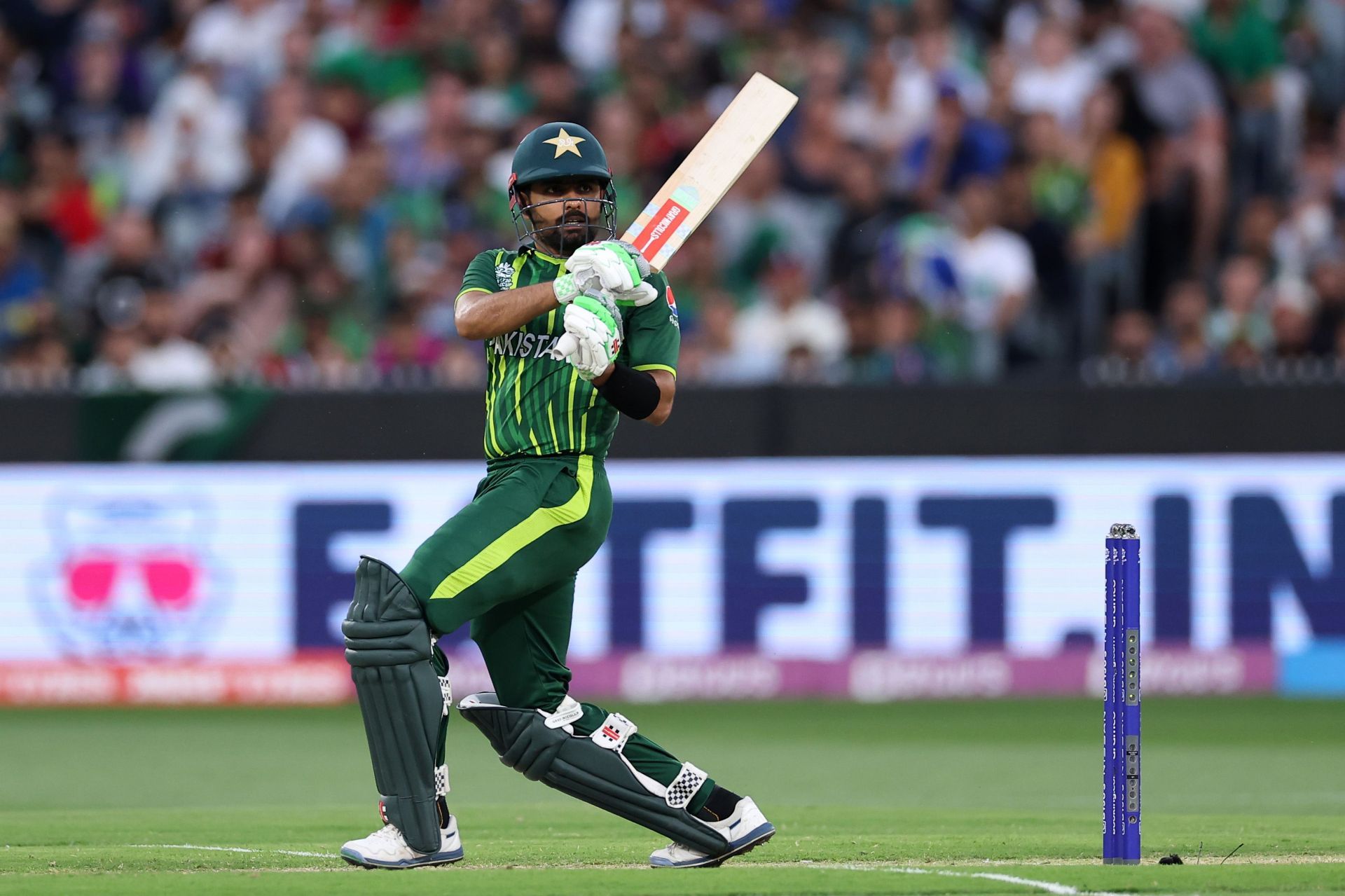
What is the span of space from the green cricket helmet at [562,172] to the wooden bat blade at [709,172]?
105 mm

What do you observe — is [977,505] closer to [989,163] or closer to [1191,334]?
[1191,334]

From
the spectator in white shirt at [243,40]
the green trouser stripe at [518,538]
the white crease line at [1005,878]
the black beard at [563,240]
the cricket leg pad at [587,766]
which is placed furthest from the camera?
the spectator in white shirt at [243,40]

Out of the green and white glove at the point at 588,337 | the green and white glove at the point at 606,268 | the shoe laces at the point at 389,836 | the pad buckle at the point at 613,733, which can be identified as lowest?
the shoe laces at the point at 389,836

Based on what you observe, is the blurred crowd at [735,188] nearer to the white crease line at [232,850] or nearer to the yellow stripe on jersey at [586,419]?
the white crease line at [232,850]

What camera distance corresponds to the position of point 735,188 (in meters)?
12.5

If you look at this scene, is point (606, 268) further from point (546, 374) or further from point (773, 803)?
point (773, 803)

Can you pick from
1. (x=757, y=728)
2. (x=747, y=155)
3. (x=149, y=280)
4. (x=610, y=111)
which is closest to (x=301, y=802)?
(x=757, y=728)

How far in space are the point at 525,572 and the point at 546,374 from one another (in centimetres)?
56

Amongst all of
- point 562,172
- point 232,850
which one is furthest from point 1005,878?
point 232,850

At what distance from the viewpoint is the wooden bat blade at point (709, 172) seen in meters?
5.69

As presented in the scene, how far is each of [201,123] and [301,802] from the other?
6455mm

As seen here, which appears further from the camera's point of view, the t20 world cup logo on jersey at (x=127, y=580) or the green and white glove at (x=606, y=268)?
the t20 world cup logo on jersey at (x=127, y=580)

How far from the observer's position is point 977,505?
11.2m

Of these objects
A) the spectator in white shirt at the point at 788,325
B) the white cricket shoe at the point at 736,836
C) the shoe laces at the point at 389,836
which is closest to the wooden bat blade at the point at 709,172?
the white cricket shoe at the point at 736,836
